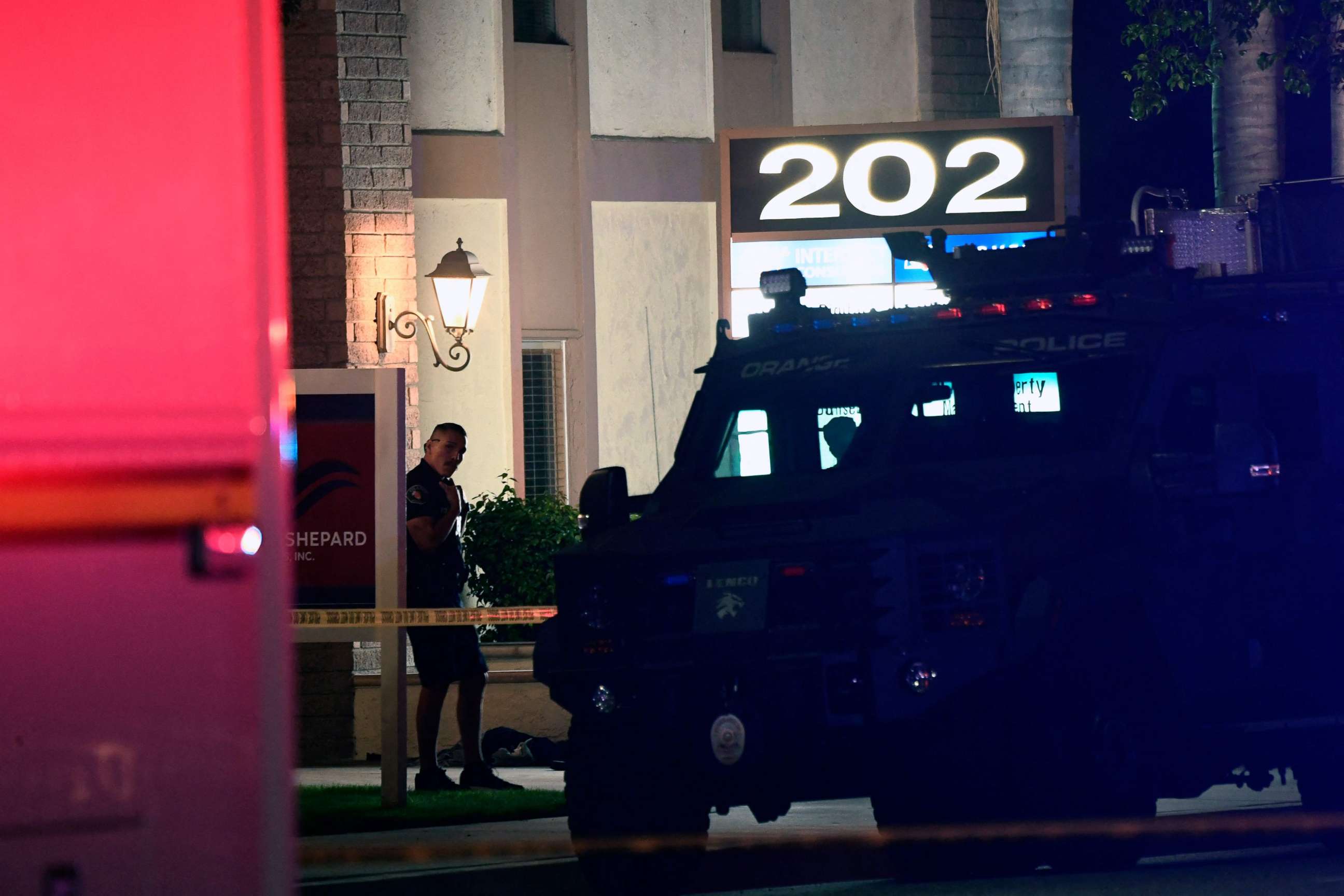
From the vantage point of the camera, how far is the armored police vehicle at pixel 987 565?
8336mm

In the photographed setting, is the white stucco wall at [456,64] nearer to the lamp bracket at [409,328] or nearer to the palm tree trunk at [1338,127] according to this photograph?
the lamp bracket at [409,328]

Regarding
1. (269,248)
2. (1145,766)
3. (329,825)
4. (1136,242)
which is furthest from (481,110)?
(269,248)

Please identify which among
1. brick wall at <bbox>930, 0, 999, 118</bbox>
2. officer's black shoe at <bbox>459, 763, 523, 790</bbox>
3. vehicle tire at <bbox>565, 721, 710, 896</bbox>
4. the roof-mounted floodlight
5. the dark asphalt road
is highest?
brick wall at <bbox>930, 0, 999, 118</bbox>

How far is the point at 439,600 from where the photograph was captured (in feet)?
43.3

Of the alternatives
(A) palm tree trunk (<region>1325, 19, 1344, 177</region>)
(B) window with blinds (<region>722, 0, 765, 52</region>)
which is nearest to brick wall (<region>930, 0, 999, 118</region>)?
(B) window with blinds (<region>722, 0, 765, 52</region>)

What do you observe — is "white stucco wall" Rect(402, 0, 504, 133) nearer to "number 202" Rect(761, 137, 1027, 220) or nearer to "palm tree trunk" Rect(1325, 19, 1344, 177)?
"number 202" Rect(761, 137, 1027, 220)

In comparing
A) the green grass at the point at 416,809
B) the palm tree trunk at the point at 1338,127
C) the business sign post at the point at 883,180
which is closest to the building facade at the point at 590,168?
the business sign post at the point at 883,180

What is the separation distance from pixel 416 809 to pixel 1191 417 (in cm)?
500

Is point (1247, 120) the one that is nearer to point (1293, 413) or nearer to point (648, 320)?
point (648, 320)

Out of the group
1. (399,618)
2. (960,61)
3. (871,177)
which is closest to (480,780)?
(399,618)

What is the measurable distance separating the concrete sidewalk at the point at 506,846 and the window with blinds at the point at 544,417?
745 cm

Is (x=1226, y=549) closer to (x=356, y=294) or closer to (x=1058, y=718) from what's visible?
(x=1058, y=718)

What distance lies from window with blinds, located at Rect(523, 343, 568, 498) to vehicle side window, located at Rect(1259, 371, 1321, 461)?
11.0m

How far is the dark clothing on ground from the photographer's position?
1310 cm
